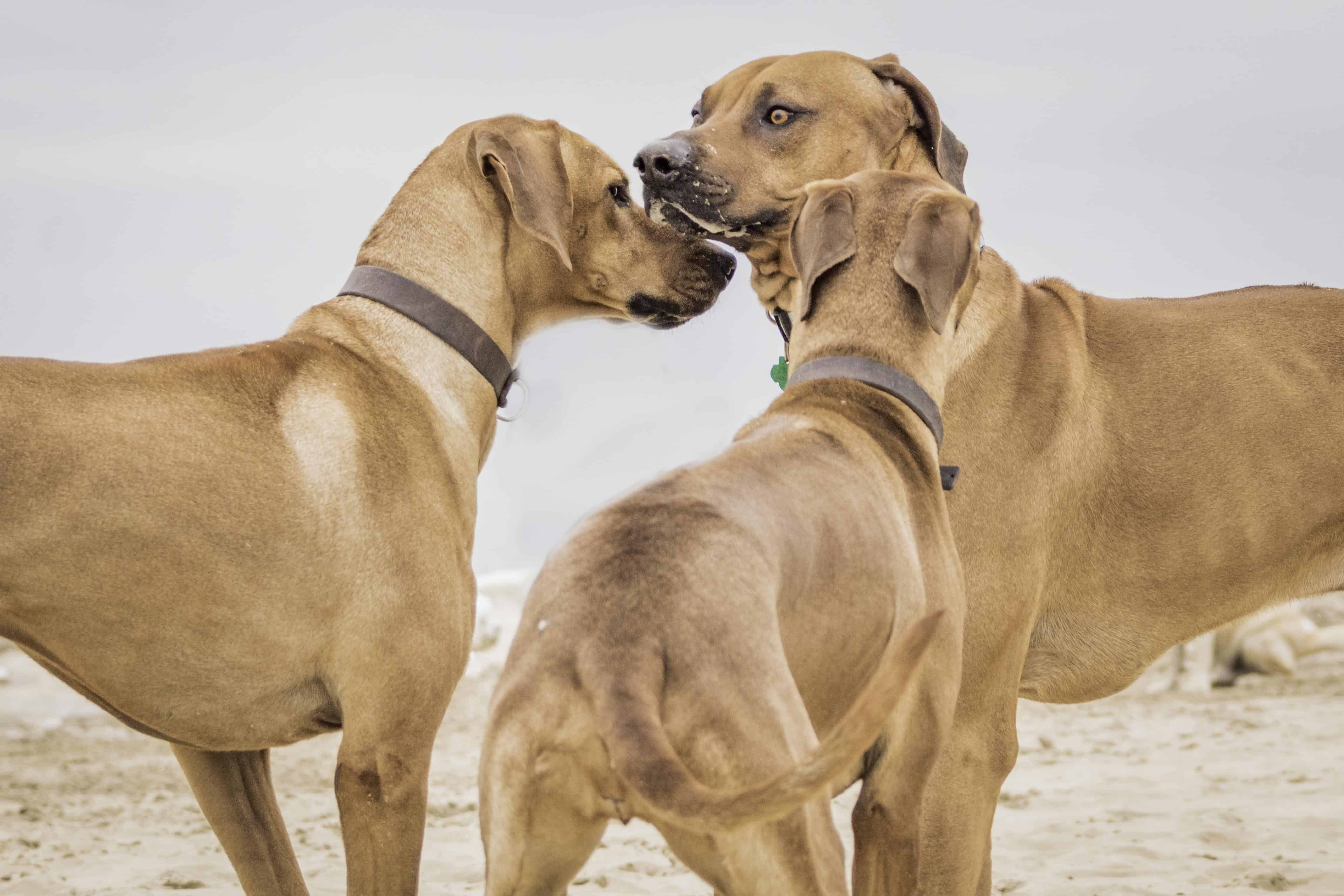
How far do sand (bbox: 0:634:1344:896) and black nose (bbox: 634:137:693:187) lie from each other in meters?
2.22

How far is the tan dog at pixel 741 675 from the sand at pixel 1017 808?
80.0 inches

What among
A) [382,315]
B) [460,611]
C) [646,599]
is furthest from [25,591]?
[646,599]

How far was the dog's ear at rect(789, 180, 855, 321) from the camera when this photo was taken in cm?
346

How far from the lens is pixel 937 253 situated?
3.40m

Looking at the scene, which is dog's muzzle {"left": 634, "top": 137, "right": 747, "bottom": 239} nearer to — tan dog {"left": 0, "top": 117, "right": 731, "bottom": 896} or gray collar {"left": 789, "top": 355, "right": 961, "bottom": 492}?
tan dog {"left": 0, "top": 117, "right": 731, "bottom": 896}

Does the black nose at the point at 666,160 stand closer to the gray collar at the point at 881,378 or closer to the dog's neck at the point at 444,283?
the dog's neck at the point at 444,283

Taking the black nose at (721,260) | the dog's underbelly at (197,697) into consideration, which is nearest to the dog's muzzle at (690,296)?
the black nose at (721,260)

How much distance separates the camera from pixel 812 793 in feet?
6.82

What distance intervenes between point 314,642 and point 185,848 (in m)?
2.81

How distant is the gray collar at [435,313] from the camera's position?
403 cm

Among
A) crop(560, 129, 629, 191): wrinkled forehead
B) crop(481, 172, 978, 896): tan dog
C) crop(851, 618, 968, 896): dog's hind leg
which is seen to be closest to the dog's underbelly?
crop(481, 172, 978, 896): tan dog

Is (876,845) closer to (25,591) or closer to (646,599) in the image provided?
(646,599)

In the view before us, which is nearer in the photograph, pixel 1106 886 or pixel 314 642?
pixel 314 642

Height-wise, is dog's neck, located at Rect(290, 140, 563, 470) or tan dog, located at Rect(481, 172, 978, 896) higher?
dog's neck, located at Rect(290, 140, 563, 470)
